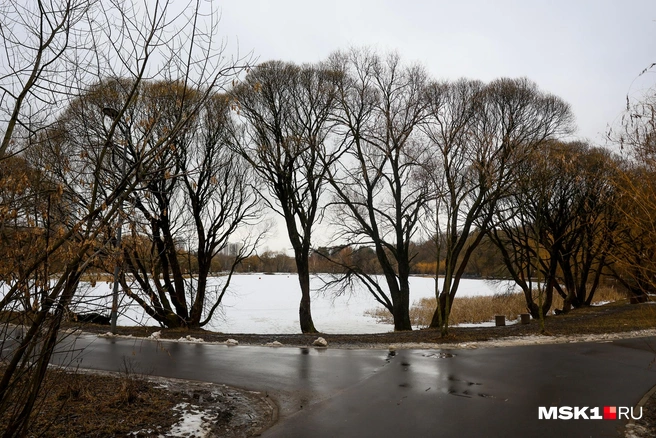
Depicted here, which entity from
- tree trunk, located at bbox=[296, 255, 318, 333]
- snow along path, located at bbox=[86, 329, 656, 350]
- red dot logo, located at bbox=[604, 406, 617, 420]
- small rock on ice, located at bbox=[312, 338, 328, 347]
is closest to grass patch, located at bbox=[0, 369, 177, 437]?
snow along path, located at bbox=[86, 329, 656, 350]

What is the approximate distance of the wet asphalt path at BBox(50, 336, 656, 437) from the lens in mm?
6613

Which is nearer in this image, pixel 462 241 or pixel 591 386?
pixel 591 386

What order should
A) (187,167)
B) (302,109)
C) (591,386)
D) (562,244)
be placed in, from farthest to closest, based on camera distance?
(562,244), (302,109), (187,167), (591,386)

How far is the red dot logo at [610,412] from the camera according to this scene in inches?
272

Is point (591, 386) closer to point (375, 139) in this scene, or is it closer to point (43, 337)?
point (43, 337)

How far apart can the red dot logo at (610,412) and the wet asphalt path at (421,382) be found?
0.53 feet

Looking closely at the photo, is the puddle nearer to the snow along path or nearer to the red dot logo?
the snow along path

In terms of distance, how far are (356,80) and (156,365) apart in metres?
16.4

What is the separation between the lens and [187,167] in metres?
21.2

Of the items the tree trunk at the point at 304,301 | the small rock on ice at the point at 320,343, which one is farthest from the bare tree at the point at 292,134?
the small rock on ice at the point at 320,343

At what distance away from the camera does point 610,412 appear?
711 centimetres

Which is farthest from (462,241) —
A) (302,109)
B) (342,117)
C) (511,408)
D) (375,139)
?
(511,408)

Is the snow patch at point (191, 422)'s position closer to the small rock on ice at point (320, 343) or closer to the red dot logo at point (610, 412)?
the red dot logo at point (610, 412)

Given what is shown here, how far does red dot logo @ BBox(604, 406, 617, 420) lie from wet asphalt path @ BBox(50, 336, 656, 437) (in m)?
0.16
